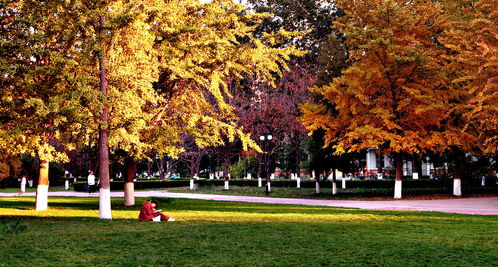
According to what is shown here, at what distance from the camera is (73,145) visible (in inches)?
844

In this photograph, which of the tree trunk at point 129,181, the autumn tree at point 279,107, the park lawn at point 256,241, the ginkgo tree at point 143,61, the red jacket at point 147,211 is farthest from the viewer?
the autumn tree at point 279,107

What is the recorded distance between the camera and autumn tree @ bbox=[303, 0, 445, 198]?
92.3 ft

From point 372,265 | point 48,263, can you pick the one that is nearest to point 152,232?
point 48,263

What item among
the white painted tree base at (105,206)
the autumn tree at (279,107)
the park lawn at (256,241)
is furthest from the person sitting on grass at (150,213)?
the autumn tree at (279,107)

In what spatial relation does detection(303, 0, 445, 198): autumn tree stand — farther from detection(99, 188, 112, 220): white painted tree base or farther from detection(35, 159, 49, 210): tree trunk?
detection(35, 159, 49, 210): tree trunk

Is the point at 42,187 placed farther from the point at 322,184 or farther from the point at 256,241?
the point at 322,184

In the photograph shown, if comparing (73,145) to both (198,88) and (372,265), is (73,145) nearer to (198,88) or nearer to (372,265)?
(198,88)

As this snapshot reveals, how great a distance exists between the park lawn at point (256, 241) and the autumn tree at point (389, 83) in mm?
10008

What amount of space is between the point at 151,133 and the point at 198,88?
413cm

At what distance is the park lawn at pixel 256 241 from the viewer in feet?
33.0

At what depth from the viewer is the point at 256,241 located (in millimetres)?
12625

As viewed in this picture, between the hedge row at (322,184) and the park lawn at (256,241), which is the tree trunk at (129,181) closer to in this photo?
the park lawn at (256,241)

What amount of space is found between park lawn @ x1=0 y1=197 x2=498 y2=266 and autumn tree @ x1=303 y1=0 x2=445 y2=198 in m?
10.0

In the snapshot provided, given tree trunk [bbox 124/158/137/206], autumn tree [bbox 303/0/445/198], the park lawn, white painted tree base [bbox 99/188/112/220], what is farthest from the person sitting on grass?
autumn tree [bbox 303/0/445/198]
